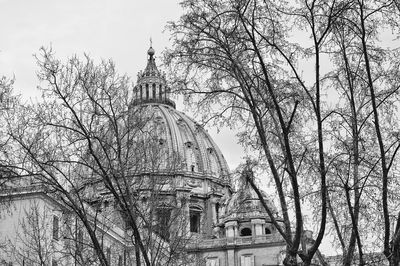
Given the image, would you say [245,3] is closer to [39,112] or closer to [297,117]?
[297,117]

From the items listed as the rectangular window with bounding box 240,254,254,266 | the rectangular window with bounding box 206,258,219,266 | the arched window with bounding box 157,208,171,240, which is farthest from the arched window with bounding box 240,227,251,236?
the arched window with bounding box 157,208,171,240

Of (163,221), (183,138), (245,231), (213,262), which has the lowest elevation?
(163,221)

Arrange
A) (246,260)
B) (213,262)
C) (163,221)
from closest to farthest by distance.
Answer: (163,221) → (246,260) → (213,262)

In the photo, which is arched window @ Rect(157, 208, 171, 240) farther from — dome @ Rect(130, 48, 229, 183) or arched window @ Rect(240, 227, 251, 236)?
dome @ Rect(130, 48, 229, 183)

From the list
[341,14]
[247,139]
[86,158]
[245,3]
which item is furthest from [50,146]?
[341,14]

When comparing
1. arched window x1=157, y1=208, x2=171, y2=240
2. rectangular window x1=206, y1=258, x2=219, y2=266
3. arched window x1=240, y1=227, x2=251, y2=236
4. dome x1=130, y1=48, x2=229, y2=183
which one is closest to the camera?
arched window x1=157, y1=208, x2=171, y2=240

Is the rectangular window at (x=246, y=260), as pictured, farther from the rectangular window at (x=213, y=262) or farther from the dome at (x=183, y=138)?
the dome at (x=183, y=138)

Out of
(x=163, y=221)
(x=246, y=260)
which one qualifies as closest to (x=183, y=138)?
(x=246, y=260)

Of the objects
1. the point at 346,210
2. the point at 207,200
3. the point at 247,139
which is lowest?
the point at 346,210

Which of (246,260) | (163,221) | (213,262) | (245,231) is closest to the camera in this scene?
(163,221)

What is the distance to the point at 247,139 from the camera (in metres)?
13.3

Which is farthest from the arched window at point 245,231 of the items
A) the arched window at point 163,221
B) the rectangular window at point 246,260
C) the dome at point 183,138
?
the arched window at point 163,221

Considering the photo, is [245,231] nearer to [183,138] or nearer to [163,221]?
[183,138]

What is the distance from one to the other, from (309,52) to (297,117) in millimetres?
1466
